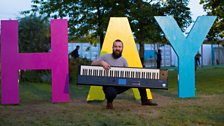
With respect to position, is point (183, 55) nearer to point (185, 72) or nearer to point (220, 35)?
point (185, 72)

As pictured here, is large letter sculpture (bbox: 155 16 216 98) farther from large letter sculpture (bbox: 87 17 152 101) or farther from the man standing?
the man standing

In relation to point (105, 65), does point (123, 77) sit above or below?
below

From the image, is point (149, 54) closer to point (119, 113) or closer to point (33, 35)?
point (33, 35)

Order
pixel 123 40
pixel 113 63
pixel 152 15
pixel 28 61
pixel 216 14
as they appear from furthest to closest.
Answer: pixel 152 15 → pixel 216 14 → pixel 123 40 → pixel 28 61 → pixel 113 63

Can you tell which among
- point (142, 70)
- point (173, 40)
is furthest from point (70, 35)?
point (142, 70)

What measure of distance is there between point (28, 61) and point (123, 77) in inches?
102

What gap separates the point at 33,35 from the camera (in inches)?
907

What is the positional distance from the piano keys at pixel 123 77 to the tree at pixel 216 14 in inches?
325

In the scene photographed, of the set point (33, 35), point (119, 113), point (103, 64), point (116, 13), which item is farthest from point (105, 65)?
point (33, 35)

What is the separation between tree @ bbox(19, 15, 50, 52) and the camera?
22.4 m

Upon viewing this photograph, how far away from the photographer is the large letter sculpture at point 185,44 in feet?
36.1

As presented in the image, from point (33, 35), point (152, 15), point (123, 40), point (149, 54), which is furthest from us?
point (149, 54)

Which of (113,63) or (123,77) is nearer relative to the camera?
(123,77)

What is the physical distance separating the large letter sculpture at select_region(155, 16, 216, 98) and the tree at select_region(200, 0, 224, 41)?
5448mm
